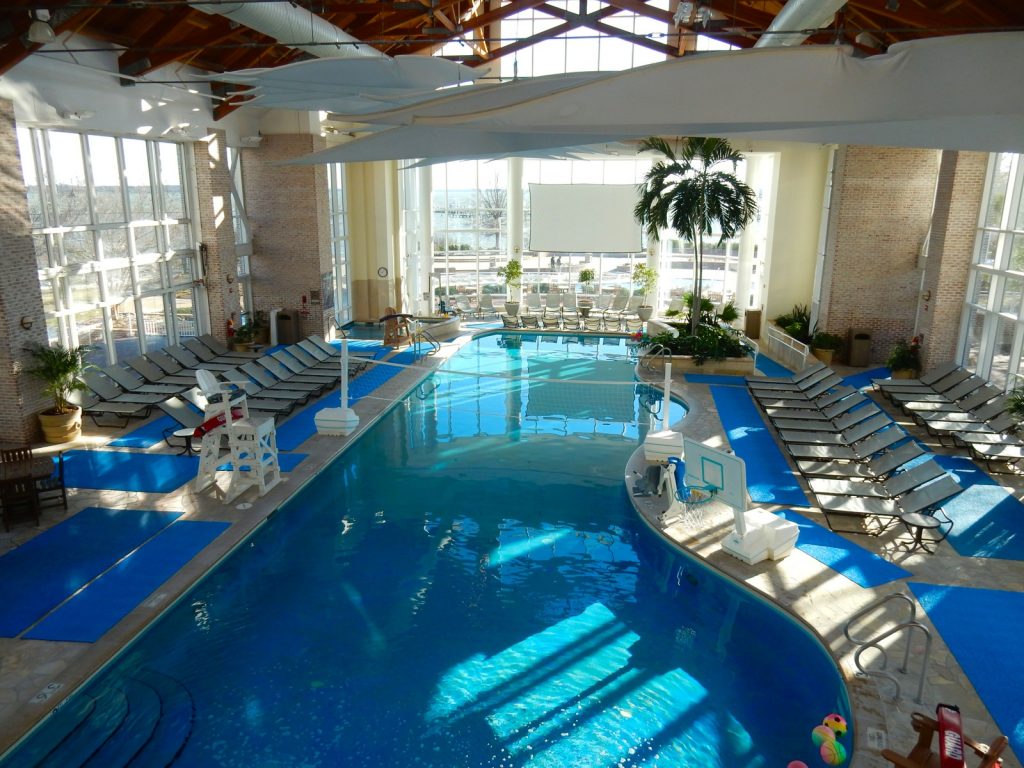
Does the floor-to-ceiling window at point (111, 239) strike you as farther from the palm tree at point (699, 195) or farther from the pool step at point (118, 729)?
the palm tree at point (699, 195)

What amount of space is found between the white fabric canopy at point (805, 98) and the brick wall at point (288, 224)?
13.9 m

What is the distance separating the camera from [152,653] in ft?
21.9

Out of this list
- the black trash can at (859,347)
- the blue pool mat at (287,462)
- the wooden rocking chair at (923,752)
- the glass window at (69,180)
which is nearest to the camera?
the wooden rocking chair at (923,752)

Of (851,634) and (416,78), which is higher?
(416,78)

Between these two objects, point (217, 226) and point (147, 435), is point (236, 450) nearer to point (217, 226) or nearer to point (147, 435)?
point (147, 435)

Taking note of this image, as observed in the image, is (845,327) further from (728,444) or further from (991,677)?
(991,677)

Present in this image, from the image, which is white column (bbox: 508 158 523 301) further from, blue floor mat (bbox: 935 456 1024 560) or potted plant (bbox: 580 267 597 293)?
blue floor mat (bbox: 935 456 1024 560)

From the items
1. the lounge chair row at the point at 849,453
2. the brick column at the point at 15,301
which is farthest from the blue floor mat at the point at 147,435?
the lounge chair row at the point at 849,453

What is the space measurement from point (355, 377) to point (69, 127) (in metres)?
6.75

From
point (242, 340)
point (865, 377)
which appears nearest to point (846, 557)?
point (865, 377)

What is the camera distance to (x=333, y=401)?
14.5 meters

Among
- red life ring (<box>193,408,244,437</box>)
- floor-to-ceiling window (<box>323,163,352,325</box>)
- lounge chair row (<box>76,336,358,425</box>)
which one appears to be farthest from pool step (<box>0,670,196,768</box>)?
floor-to-ceiling window (<box>323,163,352,325</box>)

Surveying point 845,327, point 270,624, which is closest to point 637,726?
point 270,624

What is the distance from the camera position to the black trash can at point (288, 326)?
19.4 meters
